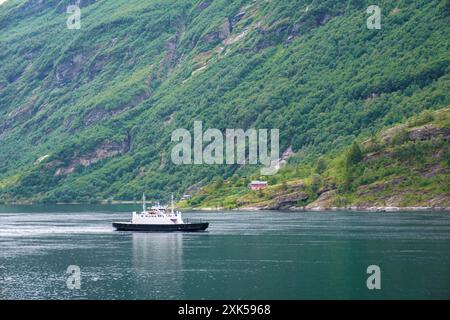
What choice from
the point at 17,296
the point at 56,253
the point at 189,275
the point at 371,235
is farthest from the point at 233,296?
the point at 371,235

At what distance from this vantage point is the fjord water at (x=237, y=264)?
11419 centimetres

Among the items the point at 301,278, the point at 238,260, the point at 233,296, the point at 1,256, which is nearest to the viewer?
the point at 233,296

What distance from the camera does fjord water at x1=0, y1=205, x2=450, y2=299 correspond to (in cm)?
11419

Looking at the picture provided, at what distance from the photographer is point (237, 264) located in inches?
5541

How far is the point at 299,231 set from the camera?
19688cm

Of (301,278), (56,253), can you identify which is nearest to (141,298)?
(301,278)

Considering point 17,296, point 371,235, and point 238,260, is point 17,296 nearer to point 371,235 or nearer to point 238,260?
point 238,260
